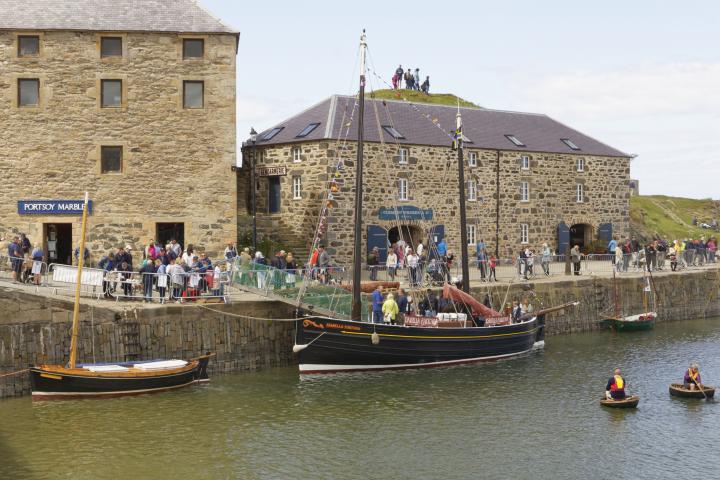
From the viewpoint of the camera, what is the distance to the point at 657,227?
6266 centimetres

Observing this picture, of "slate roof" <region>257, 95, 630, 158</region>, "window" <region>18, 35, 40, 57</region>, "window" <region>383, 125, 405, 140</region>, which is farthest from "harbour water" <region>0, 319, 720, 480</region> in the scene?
"window" <region>383, 125, 405, 140</region>

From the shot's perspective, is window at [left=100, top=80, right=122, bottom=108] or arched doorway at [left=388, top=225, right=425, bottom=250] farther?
arched doorway at [left=388, top=225, right=425, bottom=250]

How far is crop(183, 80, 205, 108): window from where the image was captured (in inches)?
1180

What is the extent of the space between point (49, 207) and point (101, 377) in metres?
11.1

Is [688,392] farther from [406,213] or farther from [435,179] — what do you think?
[435,179]

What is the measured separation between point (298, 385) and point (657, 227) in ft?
153

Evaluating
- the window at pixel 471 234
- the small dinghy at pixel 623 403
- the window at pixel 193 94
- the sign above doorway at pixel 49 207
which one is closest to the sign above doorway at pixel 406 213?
the window at pixel 471 234

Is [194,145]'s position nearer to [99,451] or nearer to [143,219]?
[143,219]

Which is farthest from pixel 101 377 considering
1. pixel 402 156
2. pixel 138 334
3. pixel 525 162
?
pixel 525 162

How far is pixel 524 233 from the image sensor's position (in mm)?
41469

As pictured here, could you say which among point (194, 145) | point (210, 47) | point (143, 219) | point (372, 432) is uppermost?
point (210, 47)

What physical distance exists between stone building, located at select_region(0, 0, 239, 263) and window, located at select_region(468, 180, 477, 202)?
13.5 metres

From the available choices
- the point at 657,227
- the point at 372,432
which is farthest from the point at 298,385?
the point at 657,227

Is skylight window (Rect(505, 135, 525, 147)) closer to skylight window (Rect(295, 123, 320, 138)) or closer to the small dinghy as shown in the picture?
skylight window (Rect(295, 123, 320, 138))
